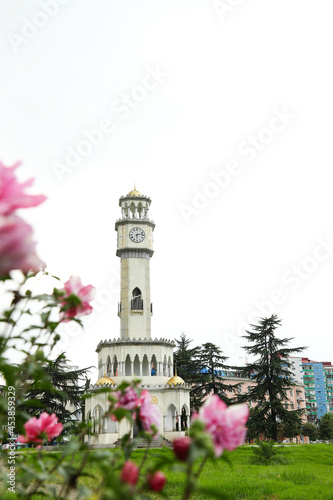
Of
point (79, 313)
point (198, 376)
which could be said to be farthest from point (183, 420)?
point (79, 313)

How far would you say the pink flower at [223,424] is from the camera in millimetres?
1788

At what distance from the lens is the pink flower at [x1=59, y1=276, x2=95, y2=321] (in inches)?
108

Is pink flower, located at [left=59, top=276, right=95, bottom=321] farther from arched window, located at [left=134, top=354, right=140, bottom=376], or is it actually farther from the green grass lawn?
arched window, located at [left=134, top=354, right=140, bottom=376]

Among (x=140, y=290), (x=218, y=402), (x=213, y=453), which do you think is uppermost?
(x=140, y=290)

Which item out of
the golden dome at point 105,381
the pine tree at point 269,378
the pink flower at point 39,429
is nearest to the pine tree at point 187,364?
the pine tree at point 269,378

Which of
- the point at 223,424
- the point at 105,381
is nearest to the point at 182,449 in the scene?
the point at 223,424

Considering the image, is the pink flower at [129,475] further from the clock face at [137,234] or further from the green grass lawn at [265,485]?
the clock face at [137,234]

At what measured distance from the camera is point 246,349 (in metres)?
36.9

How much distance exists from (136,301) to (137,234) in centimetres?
553

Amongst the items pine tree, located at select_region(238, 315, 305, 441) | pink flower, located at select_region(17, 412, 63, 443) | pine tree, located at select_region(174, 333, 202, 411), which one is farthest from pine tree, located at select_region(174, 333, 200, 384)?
pink flower, located at select_region(17, 412, 63, 443)

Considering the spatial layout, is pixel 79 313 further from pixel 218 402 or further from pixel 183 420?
pixel 183 420

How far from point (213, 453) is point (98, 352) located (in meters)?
34.2

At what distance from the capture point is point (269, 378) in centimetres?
3478

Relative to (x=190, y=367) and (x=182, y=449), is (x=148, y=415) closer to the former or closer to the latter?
(x=182, y=449)
